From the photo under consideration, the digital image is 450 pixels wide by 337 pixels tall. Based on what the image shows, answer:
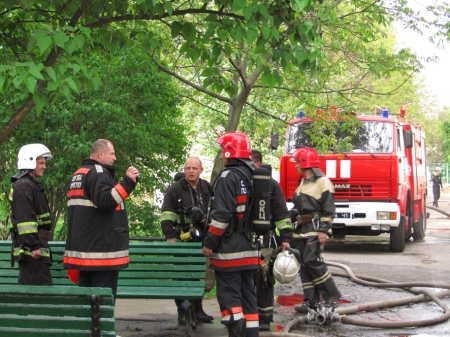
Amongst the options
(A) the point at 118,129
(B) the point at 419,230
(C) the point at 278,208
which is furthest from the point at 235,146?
(B) the point at 419,230

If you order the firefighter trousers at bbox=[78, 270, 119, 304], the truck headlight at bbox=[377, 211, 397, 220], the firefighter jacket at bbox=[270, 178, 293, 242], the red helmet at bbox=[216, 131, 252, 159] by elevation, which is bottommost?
the firefighter trousers at bbox=[78, 270, 119, 304]

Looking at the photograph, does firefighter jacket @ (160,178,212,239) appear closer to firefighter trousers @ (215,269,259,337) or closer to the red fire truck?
firefighter trousers @ (215,269,259,337)

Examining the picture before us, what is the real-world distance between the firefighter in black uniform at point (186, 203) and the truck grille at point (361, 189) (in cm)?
698

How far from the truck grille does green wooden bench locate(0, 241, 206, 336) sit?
7.27 metres

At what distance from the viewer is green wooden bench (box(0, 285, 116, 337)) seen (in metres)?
4.35

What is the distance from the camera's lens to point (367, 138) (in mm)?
14312

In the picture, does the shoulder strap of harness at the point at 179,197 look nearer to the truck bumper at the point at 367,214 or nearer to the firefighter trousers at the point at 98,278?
the firefighter trousers at the point at 98,278

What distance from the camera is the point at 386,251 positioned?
1520 cm

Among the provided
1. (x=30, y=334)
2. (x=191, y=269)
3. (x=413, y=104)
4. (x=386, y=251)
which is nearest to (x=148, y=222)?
(x=191, y=269)

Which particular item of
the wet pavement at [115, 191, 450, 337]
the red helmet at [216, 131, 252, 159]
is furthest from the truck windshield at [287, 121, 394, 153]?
the red helmet at [216, 131, 252, 159]

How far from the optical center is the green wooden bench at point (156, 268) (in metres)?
7.21

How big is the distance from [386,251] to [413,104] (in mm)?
32227

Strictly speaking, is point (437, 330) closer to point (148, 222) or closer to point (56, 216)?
point (148, 222)

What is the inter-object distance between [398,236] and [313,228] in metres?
7.10
